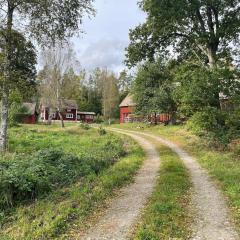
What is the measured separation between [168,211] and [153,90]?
39267 millimetres

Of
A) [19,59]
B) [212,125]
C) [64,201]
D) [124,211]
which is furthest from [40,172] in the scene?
[212,125]

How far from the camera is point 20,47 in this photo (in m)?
19.7

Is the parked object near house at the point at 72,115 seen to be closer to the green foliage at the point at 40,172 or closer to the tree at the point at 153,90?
the tree at the point at 153,90

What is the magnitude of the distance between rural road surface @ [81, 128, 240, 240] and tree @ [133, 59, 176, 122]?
3145 centimetres

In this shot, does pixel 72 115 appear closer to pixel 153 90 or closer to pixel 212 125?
pixel 153 90

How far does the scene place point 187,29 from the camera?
28.5 meters

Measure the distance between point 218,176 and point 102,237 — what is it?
306 inches

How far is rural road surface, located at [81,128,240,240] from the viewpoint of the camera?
848 cm

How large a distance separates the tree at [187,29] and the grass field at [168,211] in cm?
1432

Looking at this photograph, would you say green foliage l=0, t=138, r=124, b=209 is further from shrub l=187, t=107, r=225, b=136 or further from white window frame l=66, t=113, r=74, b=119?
white window frame l=66, t=113, r=74, b=119

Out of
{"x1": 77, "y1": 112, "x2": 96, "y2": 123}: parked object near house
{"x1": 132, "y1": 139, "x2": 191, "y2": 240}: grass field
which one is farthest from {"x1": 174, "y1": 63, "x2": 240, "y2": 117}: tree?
{"x1": 77, "y1": 112, "x2": 96, "y2": 123}: parked object near house

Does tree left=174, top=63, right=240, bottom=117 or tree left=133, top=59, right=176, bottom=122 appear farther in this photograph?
tree left=133, top=59, right=176, bottom=122

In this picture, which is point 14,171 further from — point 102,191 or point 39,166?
point 102,191

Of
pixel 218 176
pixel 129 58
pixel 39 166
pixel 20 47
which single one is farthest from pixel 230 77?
pixel 39 166
